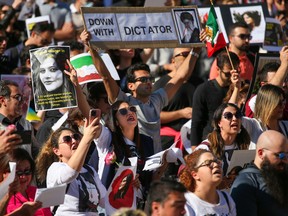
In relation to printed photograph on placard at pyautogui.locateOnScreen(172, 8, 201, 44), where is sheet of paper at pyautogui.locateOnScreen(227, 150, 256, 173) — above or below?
below

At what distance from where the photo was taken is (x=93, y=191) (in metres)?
8.91

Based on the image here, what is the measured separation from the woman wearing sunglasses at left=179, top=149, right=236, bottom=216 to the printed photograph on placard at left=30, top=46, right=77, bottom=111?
1.90m

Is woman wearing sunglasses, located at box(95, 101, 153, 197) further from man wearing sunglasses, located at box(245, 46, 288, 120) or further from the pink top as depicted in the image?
man wearing sunglasses, located at box(245, 46, 288, 120)

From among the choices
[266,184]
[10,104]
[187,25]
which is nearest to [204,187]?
[266,184]

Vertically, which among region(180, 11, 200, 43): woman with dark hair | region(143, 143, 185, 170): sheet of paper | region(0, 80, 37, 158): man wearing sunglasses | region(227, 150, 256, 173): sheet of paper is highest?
region(180, 11, 200, 43): woman with dark hair

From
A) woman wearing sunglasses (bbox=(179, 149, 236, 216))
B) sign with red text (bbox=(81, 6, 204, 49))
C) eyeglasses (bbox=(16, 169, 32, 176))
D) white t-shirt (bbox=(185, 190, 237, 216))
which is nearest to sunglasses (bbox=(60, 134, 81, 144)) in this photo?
eyeglasses (bbox=(16, 169, 32, 176))

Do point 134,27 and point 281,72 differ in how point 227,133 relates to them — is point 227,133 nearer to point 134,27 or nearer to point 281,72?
point 281,72

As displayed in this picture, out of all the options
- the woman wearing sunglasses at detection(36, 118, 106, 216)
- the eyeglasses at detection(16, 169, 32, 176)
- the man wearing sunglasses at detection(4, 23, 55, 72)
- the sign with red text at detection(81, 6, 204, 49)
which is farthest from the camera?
the man wearing sunglasses at detection(4, 23, 55, 72)

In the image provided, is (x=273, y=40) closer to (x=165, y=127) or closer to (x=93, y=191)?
(x=165, y=127)

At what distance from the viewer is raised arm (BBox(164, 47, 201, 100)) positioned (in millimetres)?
11328

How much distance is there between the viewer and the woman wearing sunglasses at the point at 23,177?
8.45 meters

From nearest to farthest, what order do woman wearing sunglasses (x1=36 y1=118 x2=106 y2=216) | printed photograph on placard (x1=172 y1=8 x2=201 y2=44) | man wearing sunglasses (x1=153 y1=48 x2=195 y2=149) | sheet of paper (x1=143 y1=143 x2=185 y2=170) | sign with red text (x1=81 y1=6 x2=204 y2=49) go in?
woman wearing sunglasses (x1=36 y1=118 x2=106 y2=216) → sheet of paper (x1=143 y1=143 x2=185 y2=170) → sign with red text (x1=81 y1=6 x2=204 y2=49) → printed photograph on placard (x1=172 y1=8 x2=201 y2=44) → man wearing sunglasses (x1=153 y1=48 x2=195 y2=149)

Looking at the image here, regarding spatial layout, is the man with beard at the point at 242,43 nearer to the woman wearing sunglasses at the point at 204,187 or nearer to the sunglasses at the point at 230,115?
the sunglasses at the point at 230,115

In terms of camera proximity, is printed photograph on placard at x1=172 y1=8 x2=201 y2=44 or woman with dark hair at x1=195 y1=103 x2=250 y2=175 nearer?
woman with dark hair at x1=195 y1=103 x2=250 y2=175
